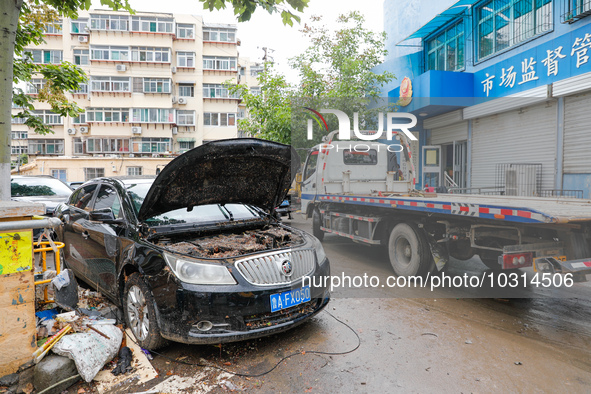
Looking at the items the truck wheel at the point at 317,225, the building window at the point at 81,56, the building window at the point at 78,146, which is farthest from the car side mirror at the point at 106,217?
the building window at the point at 81,56

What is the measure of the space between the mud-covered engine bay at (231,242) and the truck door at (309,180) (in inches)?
165

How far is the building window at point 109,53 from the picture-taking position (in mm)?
30359

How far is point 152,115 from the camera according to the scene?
3128 cm

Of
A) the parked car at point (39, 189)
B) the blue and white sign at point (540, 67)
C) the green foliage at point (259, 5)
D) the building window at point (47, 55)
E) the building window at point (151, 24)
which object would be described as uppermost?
the building window at point (151, 24)

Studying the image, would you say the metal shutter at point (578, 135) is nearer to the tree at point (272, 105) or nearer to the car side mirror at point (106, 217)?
the tree at point (272, 105)

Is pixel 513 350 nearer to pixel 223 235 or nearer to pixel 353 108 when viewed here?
pixel 223 235

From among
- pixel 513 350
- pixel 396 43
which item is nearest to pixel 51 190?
pixel 513 350

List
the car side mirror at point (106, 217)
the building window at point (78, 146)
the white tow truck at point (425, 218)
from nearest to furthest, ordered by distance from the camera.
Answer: the white tow truck at point (425, 218) < the car side mirror at point (106, 217) < the building window at point (78, 146)

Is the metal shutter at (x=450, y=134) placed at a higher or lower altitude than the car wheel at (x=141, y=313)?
higher

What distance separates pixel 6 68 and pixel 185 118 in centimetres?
3072

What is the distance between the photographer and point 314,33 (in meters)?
16.2

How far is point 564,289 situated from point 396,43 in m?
14.5

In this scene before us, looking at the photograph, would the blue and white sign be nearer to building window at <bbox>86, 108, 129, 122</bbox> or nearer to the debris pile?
the debris pile

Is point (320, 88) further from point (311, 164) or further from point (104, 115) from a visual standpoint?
point (104, 115)
